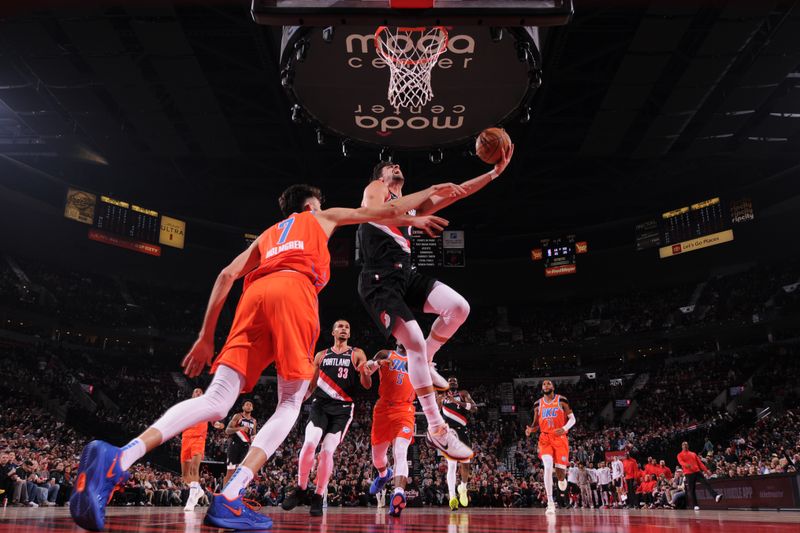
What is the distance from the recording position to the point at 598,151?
20984 mm

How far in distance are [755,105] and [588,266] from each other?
14.0 m

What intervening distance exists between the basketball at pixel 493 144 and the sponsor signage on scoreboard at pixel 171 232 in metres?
22.6

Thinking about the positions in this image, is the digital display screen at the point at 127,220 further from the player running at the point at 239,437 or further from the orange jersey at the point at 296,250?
the orange jersey at the point at 296,250

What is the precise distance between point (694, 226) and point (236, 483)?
2522 cm

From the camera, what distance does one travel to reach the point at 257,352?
3.70 metres

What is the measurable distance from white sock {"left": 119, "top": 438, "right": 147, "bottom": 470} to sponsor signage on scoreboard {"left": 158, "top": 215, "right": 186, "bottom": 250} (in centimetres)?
2393

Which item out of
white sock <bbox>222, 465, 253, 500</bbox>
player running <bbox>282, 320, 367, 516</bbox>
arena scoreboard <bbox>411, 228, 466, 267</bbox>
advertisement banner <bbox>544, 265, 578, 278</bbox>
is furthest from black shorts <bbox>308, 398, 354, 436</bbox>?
advertisement banner <bbox>544, 265, 578, 278</bbox>

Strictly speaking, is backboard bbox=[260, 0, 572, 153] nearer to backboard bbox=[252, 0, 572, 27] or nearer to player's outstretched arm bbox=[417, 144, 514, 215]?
backboard bbox=[252, 0, 572, 27]

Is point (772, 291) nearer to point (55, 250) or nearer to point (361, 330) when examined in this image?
point (361, 330)

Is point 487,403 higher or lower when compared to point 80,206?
lower

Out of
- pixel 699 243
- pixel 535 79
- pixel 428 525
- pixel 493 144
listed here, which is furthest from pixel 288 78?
pixel 699 243

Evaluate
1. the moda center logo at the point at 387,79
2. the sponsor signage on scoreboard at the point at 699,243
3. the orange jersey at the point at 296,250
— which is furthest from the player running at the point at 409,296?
the sponsor signage on scoreboard at the point at 699,243

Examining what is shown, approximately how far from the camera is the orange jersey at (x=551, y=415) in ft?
32.1

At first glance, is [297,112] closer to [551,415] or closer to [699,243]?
[551,415]
